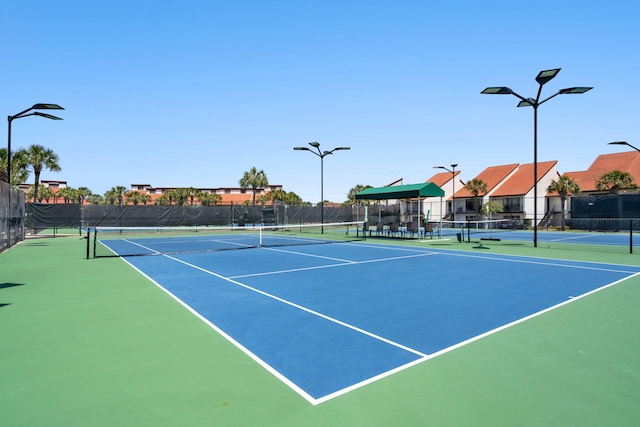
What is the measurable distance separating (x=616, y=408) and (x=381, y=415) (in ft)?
7.03

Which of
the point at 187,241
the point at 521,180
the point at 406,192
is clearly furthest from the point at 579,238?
the point at 521,180

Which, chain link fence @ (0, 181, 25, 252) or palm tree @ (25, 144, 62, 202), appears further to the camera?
palm tree @ (25, 144, 62, 202)

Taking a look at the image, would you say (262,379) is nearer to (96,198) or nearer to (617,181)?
(617,181)

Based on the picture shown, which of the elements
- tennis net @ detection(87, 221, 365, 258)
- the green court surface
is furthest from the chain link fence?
the green court surface

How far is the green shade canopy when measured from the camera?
22.9m

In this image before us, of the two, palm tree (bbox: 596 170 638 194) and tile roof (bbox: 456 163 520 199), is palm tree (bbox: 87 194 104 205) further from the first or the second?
palm tree (bbox: 596 170 638 194)

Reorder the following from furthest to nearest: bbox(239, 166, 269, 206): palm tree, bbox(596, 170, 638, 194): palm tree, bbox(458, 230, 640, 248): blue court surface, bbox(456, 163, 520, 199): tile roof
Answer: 1. bbox(239, 166, 269, 206): palm tree
2. bbox(456, 163, 520, 199): tile roof
3. bbox(596, 170, 638, 194): palm tree
4. bbox(458, 230, 640, 248): blue court surface

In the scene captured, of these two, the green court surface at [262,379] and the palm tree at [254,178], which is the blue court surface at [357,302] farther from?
the palm tree at [254,178]

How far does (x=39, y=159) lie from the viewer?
46062 mm

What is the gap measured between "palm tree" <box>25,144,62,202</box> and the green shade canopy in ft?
135

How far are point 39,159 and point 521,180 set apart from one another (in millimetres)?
63871

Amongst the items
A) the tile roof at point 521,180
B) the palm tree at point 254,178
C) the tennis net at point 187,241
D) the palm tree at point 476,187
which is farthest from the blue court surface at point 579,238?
the palm tree at point 254,178

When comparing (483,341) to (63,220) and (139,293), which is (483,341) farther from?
(63,220)

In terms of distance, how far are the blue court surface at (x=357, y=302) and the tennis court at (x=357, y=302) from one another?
2 cm
